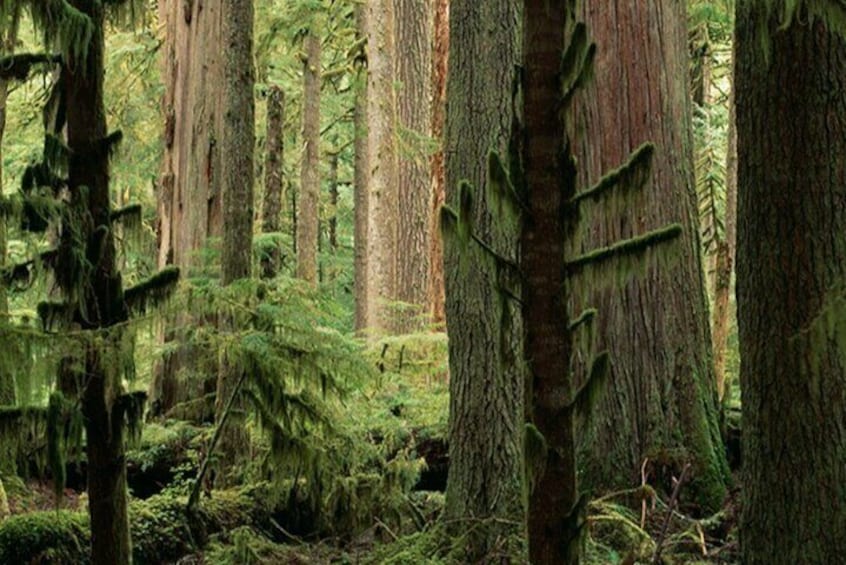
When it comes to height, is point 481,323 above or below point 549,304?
above

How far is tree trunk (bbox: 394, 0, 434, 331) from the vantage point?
49.6 feet

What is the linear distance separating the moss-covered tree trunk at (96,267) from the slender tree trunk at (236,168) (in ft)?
8.71

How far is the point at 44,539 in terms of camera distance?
22.1 feet

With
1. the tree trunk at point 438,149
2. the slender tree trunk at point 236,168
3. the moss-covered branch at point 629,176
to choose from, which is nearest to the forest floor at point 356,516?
the slender tree trunk at point 236,168

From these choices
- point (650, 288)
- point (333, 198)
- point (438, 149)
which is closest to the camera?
point (650, 288)

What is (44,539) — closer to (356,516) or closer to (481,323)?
(356,516)

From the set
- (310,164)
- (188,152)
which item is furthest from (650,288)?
(310,164)

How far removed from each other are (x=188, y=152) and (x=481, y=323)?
694cm

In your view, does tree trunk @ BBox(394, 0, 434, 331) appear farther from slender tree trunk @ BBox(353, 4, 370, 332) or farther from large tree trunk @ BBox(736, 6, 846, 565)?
large tree trunk @ BBox(736, 6, 846, 565)

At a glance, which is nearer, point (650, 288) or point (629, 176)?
point (629, 176)

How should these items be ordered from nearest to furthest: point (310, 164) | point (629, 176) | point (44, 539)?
point (629, 176), point (44, 539), point (310, 164)

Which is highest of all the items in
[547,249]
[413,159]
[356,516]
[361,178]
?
[361,178]

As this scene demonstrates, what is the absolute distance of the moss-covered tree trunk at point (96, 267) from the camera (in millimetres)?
5602

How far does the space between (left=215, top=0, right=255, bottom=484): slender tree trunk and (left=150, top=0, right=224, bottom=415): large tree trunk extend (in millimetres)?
2868
